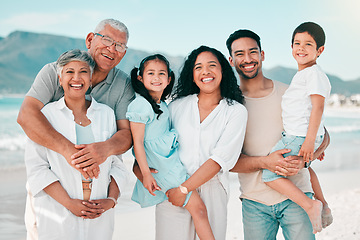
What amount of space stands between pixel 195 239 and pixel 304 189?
0.92m

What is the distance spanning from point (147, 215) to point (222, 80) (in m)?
2.96

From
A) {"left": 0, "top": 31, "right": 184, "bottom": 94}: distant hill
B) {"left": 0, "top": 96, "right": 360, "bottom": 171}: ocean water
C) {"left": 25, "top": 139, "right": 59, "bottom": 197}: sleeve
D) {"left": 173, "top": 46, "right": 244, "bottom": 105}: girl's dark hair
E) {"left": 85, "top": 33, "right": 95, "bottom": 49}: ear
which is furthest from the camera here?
{"left": 0, "top": 31, "right": 184, "bottom": 94}: distant hill

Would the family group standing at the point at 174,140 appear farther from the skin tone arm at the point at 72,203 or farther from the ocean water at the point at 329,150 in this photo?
the ocean water at the point at 329,150

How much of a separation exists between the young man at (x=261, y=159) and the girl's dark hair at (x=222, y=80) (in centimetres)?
12

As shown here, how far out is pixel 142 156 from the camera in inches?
101

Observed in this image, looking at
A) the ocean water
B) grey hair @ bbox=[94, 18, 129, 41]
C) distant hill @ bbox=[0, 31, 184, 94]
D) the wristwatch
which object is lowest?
the ocean water

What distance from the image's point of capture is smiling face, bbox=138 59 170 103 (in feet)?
8.98

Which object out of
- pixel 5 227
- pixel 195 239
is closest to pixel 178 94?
pixel 195 239

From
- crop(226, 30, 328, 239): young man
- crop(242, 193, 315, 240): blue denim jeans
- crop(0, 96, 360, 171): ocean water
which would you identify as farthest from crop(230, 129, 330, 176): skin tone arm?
crop(0, 96, 360, 171): ocean water

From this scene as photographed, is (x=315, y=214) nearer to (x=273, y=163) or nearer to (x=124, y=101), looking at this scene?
(x=273, y=163)

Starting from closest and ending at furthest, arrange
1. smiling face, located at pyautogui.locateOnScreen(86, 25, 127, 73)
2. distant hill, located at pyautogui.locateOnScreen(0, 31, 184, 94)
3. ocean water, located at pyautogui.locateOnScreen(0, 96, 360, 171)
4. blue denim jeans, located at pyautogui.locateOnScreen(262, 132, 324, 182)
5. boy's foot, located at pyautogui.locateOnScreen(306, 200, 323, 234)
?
boy's foot, located at pyautogui.locateOnScreen(306, 200, 323, 234), blue denim jeans, located at pyautogui.locateOnScreen(262, 132, 324, 182), smiling face, located at pyautogui.locateOnScreen(86, 25, 127, 73), ocean water, located at pyautogui.locateOnScreen(0, 96, 360, 171), distant hill, located at pyautogui.locateOnScreen(0, 31, 184, 94)

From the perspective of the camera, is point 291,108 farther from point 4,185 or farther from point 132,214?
point 4,185

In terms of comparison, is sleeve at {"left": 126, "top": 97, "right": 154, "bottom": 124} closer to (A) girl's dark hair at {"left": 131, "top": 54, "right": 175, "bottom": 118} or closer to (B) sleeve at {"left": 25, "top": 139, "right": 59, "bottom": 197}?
(A) girl's dark hair at {"left": 131, "top": 54, "right": 175, "bottom": 118}

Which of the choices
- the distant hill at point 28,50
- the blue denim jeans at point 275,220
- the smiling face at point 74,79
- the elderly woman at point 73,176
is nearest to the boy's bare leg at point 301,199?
the blue denim jeans at point 275,220
